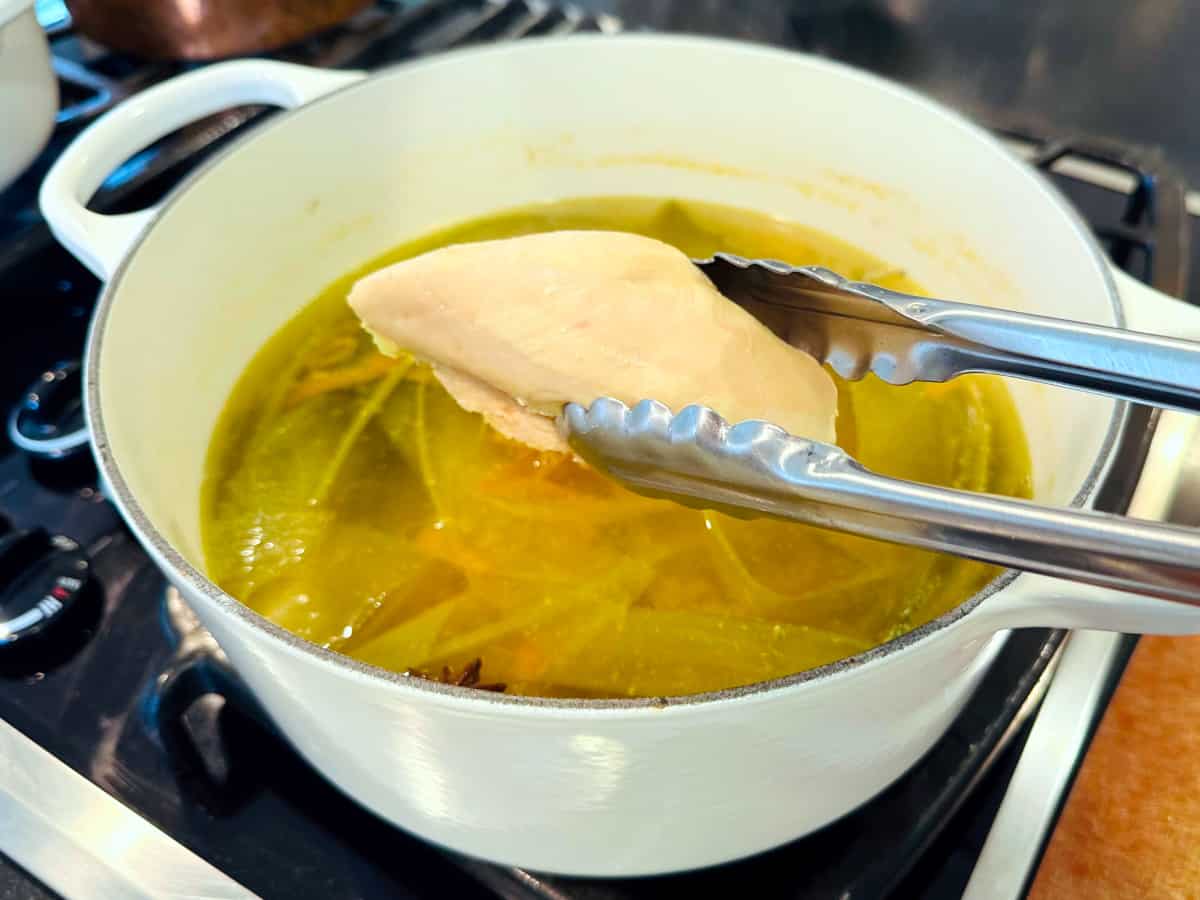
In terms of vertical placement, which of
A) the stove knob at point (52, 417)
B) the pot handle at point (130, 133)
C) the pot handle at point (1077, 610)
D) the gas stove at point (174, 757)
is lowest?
the gas stove at point (174, 757)

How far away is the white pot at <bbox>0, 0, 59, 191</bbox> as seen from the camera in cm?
88

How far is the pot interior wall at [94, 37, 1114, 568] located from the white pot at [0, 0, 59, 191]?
0.26 m

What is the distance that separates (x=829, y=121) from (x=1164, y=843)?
2.14ft

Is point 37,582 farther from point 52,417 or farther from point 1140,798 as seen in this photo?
point 1140,798

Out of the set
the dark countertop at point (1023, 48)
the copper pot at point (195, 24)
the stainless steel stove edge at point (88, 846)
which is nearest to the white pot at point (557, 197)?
the stainless steel stove edge at point (88, 846)

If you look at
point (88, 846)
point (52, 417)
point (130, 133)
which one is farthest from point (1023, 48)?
point (88, 846)

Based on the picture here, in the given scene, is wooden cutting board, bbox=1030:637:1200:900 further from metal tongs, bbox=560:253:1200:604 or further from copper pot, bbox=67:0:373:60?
copper pot, bbox=67:0:373:60

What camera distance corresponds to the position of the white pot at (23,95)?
34.6 inches

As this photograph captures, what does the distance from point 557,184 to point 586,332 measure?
414 millimetres

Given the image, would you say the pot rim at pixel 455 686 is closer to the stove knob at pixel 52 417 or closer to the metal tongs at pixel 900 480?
the metal tongs at pixel 900 480

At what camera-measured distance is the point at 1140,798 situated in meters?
0.65

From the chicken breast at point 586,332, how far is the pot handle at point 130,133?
176mm

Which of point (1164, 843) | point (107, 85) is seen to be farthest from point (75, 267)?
point (1164, 843)

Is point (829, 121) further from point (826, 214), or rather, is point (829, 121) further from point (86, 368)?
point (86, 368)
